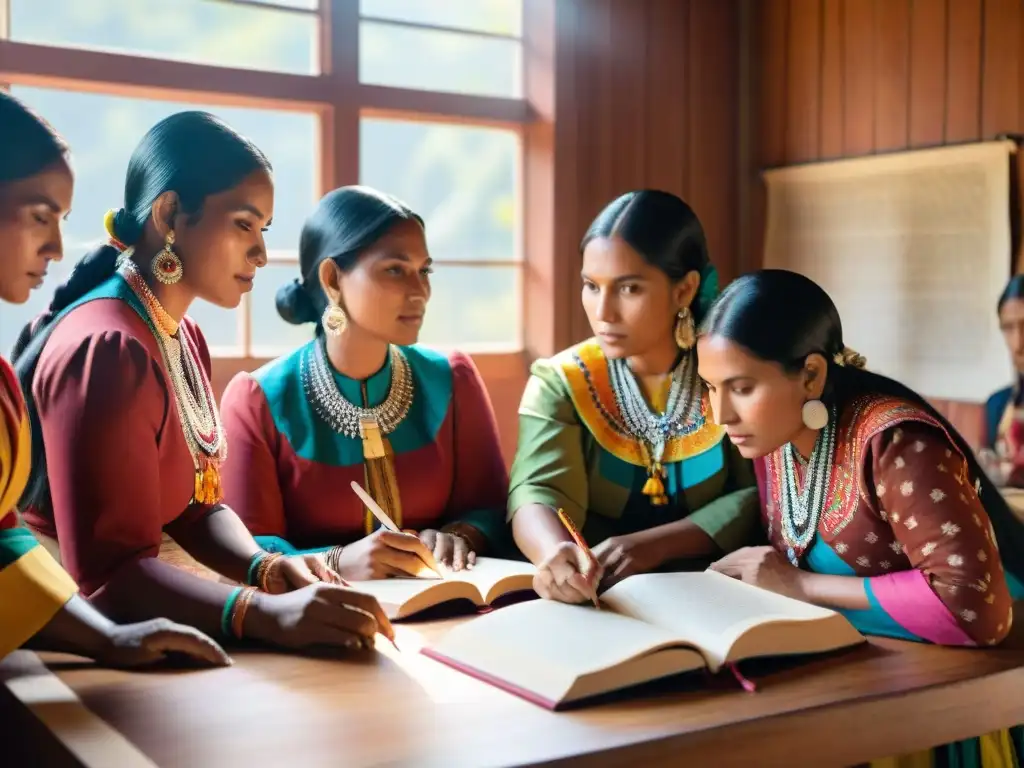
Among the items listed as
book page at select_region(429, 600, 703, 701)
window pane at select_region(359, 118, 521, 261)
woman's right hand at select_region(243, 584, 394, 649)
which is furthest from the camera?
window pane at select_region(359, 118, 521, 261)

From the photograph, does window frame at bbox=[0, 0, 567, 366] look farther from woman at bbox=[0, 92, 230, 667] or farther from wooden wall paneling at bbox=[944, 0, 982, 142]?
woman at bbox=[0, 92, 230, 667]

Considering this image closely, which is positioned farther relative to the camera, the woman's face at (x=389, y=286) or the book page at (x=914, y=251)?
the book page at (x=914, y=251)

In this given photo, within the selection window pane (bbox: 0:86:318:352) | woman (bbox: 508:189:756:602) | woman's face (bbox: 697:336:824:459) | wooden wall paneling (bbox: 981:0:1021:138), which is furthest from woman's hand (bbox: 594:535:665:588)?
wooden wall paneling (bbox: 981:0:1021:138)

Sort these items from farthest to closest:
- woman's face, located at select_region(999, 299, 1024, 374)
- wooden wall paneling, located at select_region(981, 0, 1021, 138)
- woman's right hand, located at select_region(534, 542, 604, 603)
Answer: wooden wall paneling, located at select_region(981, 0, 1021, 138) < woman's face, located at select_region(999, 299, 1024, 374) < woman's right hand, located at select_region(534, 542, 604, 603)

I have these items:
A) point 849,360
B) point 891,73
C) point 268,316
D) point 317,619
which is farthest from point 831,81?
point 317,619

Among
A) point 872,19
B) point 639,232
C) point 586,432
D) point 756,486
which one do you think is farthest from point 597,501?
point 872,19

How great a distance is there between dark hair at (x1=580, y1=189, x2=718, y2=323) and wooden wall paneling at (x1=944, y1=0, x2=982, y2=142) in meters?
1.93

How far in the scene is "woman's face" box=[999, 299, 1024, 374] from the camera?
135 inches

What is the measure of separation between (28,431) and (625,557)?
0.94 meters

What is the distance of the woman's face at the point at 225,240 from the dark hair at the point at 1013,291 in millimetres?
2516

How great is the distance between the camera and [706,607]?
5.10 feet

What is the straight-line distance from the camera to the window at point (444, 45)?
153 inches

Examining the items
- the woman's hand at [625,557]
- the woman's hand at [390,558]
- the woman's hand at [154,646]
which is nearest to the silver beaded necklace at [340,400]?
the woman's hand at [390,558]

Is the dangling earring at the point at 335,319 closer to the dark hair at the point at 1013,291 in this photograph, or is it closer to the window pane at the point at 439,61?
the window pane at the point at 439,61
